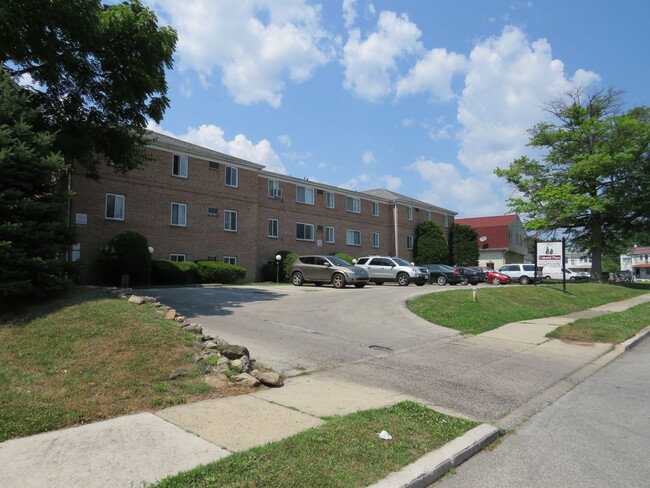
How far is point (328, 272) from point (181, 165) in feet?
37.1

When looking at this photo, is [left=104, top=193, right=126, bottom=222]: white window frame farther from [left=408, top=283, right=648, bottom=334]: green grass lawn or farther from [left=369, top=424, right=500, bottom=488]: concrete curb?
[left=369, top=424, right=500, bottom=488]: concrete curb

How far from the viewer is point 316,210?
37.5 metres

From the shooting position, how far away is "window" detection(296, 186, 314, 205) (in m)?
36.2

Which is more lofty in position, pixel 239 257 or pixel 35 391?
pixel 239 257

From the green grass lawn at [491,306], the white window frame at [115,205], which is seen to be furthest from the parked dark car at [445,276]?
the white window frame at [115,205]

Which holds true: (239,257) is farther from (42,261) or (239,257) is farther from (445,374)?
(445,374)

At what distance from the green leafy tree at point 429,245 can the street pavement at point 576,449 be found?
40.3 metres

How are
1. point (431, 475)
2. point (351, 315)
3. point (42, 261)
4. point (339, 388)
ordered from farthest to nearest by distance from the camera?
1. point (351, 315)
2. point (42, 261)
3. point (339, 388)
4. point (431, 475)

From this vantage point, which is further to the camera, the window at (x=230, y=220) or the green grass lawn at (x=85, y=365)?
the window at (x=230, y=220)

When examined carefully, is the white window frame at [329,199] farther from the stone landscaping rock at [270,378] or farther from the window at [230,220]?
the stone landscaping rock at [270,378]

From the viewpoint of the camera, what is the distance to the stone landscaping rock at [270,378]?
6.30m

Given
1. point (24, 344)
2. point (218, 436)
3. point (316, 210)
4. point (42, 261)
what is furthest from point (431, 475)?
point (316, 210)

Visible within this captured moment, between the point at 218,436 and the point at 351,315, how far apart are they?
9135mm

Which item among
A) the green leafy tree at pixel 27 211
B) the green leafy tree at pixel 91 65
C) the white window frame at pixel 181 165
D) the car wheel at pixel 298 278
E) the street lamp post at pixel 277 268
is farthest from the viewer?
the street lamp post at pixel 277 268
